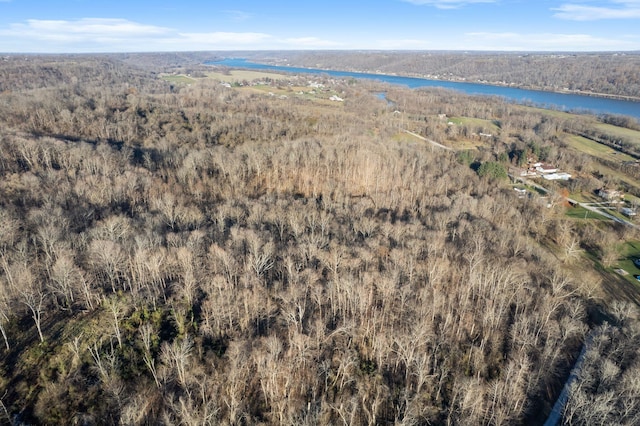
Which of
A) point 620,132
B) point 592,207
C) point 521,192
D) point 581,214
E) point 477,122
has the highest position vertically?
point 477,122

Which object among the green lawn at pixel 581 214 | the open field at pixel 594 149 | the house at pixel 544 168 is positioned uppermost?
the open field at pixel 594 149

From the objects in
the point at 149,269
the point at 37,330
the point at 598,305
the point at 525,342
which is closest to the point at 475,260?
the point at 525,342

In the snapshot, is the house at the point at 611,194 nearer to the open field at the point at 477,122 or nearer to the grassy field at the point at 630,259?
the grassy field at the point at 630,259

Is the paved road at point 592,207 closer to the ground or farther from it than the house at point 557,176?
closer to the ground

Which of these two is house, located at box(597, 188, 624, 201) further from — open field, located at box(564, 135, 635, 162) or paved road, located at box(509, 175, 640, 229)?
open field, located at box(564, 135, 635, 162)

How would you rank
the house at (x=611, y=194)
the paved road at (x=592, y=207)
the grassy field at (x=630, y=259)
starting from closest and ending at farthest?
the grassy field at (x=630, y=259) < the paved road at (x=592, y=207) < the house at (x=611, y=194)

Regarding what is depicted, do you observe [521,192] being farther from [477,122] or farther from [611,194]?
[477,122]

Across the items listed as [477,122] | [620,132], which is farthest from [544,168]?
[477,122]

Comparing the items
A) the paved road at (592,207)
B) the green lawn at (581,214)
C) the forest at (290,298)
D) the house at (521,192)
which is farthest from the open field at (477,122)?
the forest at (290,298)

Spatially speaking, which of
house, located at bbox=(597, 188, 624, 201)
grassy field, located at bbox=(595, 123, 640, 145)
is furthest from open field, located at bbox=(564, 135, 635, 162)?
house, located at bbox=(597, 188, 624, 201)
